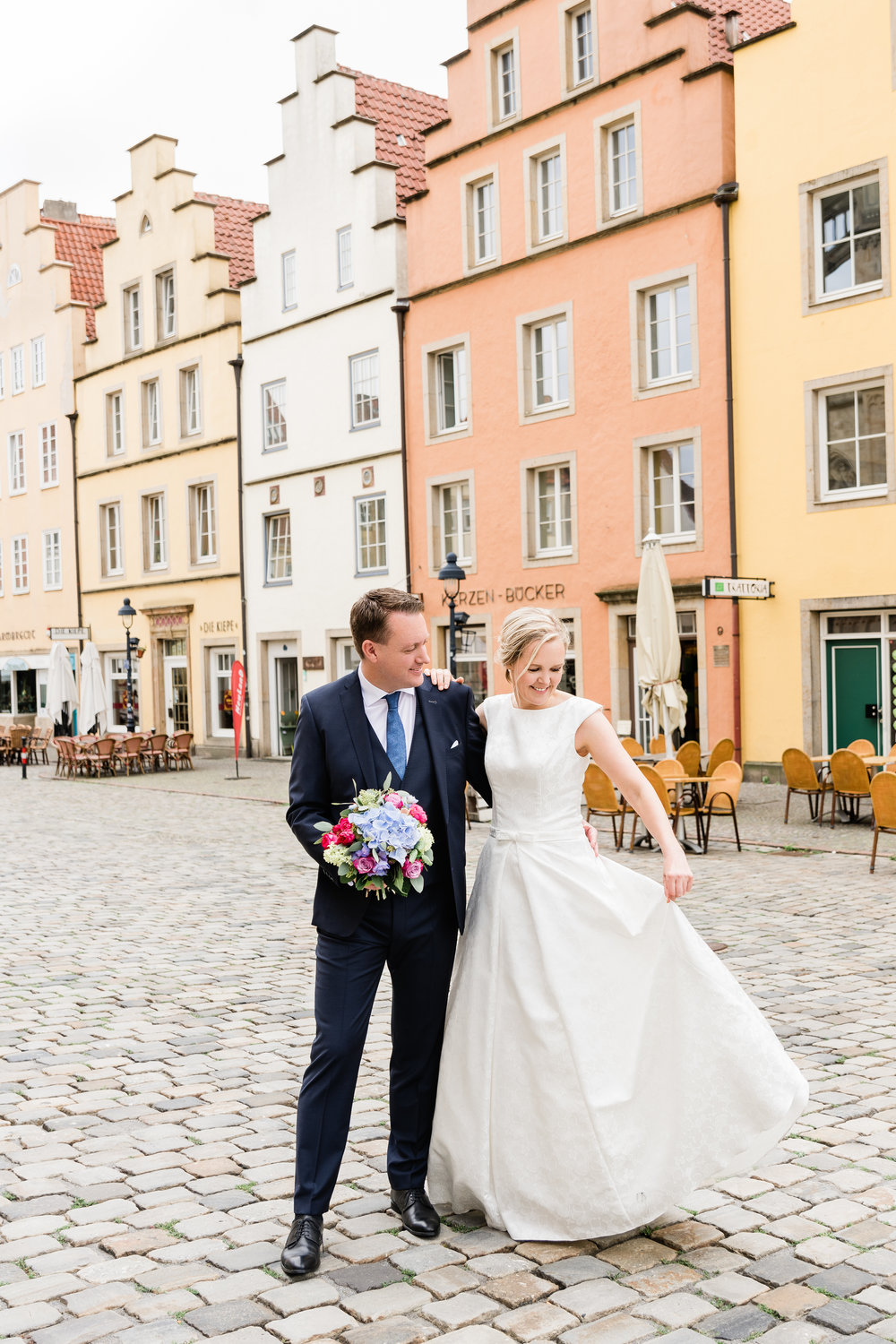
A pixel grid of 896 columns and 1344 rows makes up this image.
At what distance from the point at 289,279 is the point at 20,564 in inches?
609

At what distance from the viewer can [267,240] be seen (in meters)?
30.5

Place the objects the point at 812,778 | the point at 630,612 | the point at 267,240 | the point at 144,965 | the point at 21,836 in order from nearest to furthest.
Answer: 1. the point at 144,965
2. the point at 812,778
3. the point at 21,836
4. the point at 630,612
5. the point at 267,240

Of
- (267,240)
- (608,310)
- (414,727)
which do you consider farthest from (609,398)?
(414,727)

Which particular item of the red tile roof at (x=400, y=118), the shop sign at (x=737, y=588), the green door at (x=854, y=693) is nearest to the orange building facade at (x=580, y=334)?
the shop sign at (x=737, y=588)

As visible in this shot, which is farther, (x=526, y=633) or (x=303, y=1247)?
(x=526, y=633)

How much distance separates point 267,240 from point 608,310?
11.0 meters

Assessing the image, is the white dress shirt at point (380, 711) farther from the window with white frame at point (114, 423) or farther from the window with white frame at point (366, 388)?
the window with white frame at point (114, 423)

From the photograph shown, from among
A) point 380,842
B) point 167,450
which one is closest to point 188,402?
point 167,450

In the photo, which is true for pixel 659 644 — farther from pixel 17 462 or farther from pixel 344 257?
pixel 17 462

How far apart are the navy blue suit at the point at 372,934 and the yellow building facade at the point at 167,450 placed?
27739 millimetres

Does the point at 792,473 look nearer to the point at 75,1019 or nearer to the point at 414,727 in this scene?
the point at 75,1019

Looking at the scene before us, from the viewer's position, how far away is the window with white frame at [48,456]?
39125 mm

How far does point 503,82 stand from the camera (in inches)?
976

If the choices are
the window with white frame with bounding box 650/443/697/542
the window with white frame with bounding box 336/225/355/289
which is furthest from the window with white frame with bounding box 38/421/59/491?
the window with white frame with bounding box 650/443/697/542
